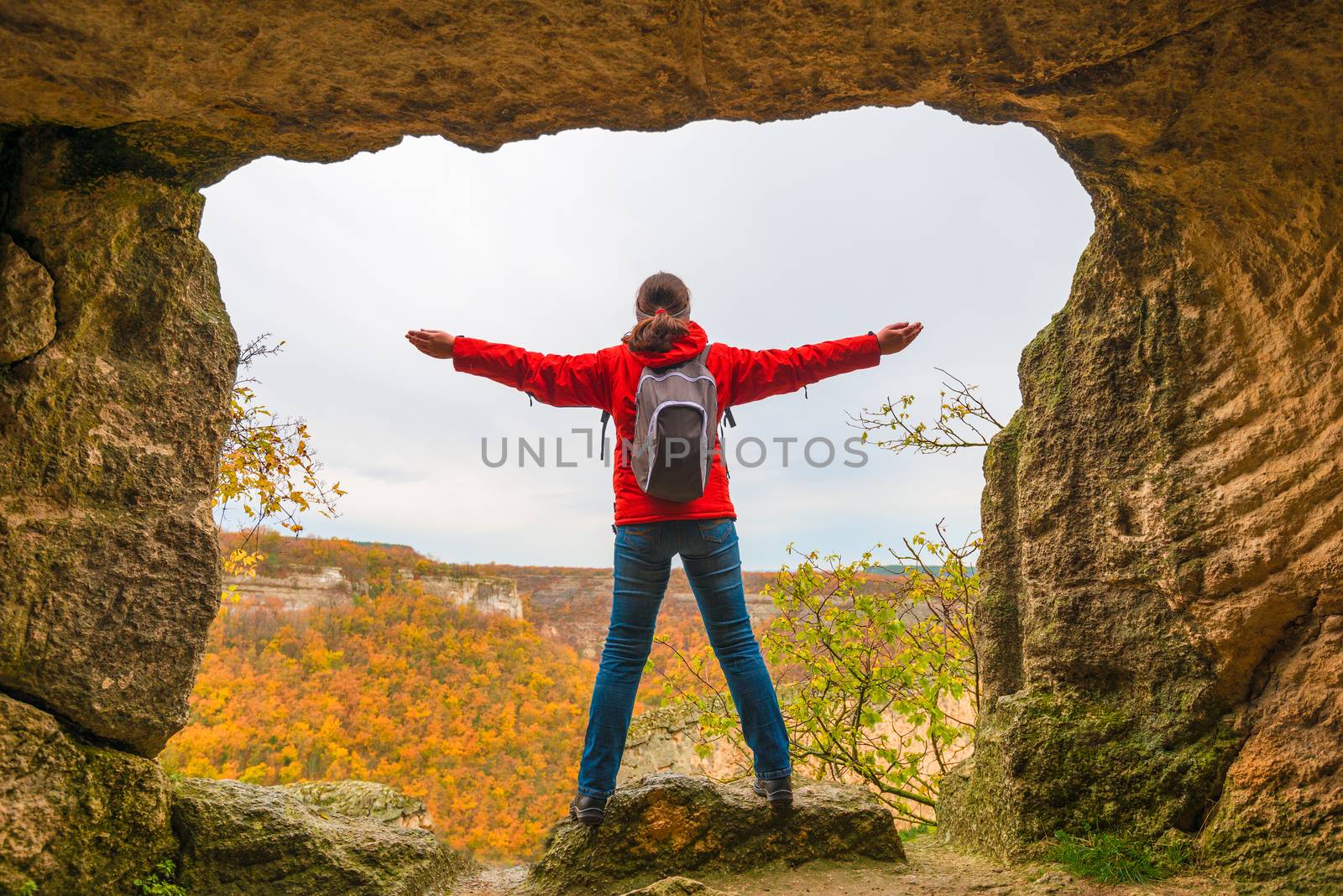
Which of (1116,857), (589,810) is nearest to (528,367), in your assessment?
(589,810)

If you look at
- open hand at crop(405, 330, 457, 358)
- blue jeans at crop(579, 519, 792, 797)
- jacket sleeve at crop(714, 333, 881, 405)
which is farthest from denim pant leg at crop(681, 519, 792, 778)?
open hand at crop(405, 330, 457, 358)

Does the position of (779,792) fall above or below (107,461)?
below

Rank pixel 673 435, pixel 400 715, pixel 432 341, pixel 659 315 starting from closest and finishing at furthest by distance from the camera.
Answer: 1. pixel 673 435
2. pixel 432 341
3. pixel 659 315
4. pixel 400 715

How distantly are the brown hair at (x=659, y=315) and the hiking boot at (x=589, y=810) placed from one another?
74.5 inches

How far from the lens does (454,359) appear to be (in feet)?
11.5

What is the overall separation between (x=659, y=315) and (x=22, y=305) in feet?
7.37

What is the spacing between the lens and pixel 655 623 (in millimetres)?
3496

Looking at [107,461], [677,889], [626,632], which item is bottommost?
[677,889]

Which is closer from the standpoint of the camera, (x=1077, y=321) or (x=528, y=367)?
(x=528, y=367)

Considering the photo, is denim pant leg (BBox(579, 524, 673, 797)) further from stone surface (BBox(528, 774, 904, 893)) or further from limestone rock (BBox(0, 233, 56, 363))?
limestone rock (BBox(0, 233, 56, 363))

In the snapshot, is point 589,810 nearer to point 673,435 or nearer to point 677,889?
point 677,889

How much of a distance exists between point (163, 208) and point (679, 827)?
3.22 metres

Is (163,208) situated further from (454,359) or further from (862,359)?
(862,359)

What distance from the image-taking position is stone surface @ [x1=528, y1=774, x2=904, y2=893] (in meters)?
3.56
